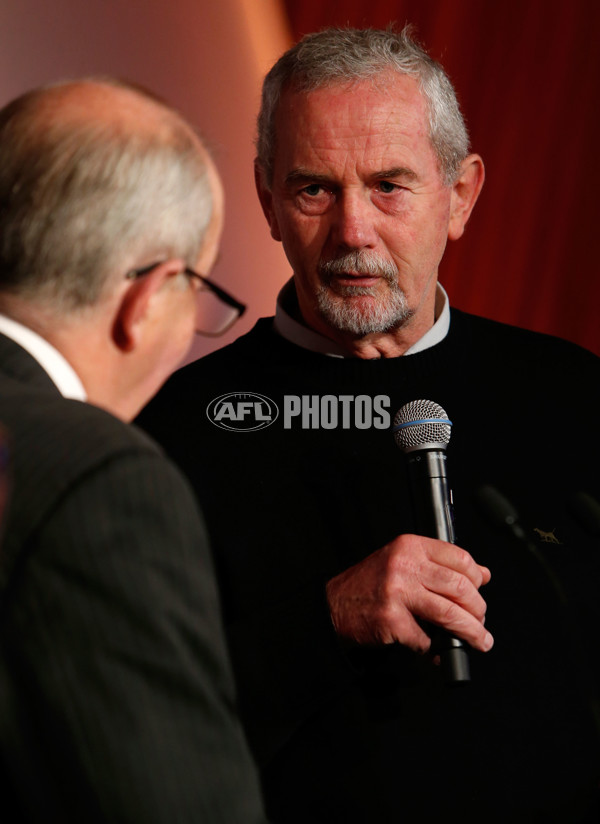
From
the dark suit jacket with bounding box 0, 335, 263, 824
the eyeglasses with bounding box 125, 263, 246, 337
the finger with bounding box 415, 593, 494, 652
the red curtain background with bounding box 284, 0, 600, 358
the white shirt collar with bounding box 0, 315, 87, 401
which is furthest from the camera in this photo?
the red curtain background with bounding box 284, 0, 600, 358

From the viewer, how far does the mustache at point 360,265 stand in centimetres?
194

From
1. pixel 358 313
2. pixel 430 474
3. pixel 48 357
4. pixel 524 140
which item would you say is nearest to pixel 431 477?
pixel 430 474

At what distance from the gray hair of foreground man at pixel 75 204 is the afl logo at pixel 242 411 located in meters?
0.93

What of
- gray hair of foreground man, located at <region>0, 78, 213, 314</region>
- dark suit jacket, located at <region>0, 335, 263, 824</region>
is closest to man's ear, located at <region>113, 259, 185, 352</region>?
gray hair of foreground man, located at <region>0, 78, 213, 314</region>

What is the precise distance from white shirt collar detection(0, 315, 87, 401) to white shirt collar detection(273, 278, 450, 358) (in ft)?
3.51

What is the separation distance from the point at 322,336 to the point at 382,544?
495mm

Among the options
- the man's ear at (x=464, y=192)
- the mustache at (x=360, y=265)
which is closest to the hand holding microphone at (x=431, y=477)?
the mustache at (x=360, y=265)

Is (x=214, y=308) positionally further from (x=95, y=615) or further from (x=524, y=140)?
(x=524, y=140)

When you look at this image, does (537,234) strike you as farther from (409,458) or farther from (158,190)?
(158,190)

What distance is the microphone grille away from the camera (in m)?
1.52

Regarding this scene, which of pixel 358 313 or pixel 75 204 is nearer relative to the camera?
pixel 75 204

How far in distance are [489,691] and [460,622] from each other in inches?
12.4

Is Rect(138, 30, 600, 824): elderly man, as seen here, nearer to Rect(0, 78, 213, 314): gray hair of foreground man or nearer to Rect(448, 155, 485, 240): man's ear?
Rect(448, 155, 485, 240): man's ear

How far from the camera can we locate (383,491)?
6.16ft
